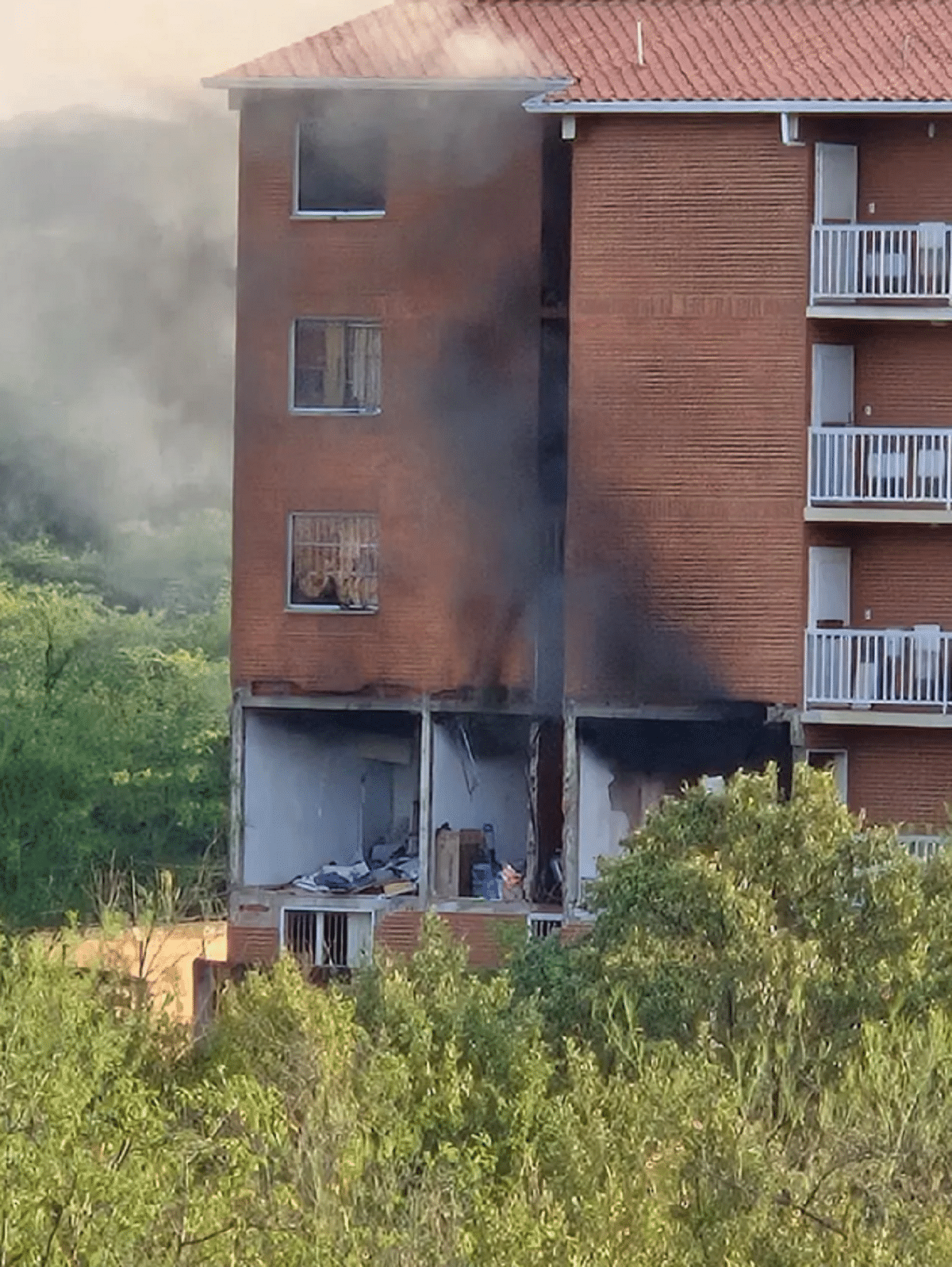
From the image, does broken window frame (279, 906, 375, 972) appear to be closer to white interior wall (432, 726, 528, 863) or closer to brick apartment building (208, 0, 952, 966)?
brick apartment building (208, 0, 952, 966)

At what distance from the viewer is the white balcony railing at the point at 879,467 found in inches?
1513

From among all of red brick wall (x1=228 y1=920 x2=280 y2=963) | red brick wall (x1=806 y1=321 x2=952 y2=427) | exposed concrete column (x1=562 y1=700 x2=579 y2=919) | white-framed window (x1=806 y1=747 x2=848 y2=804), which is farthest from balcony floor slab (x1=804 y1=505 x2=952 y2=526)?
red brick wall (x1=228 y1=920 x2=280 y2=963)

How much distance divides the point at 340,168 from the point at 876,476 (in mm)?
8062

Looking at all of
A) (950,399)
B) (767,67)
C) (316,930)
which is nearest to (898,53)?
(767,67)

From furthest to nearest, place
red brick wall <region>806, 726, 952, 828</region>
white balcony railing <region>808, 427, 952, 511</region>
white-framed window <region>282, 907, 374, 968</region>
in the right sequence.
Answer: white-framed window <region>282, 907, 374, 968</region> < red brick wall <region>806, 726, 952, 828</region> < white balcony railing <region>808, 427, 952, 511</region>

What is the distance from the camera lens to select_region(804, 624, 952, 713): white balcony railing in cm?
3831

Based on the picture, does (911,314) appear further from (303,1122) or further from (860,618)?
(303,1122)

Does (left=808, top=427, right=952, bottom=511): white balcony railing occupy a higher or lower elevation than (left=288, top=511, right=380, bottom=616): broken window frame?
higher

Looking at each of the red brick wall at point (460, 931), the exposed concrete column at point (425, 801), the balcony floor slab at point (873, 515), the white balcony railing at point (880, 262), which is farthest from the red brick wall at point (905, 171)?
the red brick wall at point (460, 931)

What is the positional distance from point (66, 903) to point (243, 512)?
50.5 feet

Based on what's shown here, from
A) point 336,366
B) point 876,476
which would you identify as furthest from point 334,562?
point 876,476

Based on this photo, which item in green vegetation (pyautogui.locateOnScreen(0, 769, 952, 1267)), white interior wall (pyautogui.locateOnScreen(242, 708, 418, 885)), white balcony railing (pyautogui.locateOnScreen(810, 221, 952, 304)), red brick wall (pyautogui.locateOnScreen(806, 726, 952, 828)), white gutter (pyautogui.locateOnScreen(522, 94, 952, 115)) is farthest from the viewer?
white interior wall (pyautogui.locateOnScreen(242, 708, 418, 885))

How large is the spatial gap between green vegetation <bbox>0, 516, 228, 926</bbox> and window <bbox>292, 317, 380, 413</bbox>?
9347 mm

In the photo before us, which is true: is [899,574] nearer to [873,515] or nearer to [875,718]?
[873,515]
